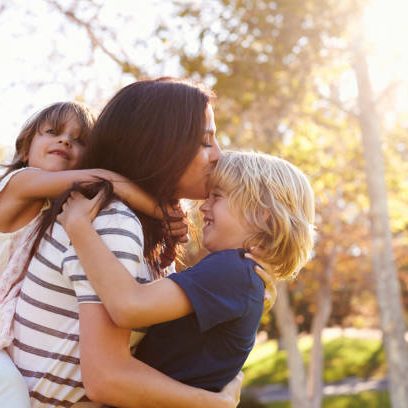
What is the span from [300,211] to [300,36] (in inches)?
275

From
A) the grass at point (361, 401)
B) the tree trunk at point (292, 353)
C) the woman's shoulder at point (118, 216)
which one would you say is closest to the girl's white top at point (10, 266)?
the woman's shoulder at point (118, 216)

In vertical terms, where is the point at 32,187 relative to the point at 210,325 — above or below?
above

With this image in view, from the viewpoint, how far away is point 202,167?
2395 mm

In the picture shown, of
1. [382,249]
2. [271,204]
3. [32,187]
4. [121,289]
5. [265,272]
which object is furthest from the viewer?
[382,249]

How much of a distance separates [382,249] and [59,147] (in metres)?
7.36

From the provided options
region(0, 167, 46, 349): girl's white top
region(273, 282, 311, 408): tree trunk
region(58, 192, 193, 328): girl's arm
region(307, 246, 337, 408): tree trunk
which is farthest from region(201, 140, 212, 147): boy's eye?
region(307, 246, 337, 408): tree trunk

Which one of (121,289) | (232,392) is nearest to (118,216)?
(121,289)

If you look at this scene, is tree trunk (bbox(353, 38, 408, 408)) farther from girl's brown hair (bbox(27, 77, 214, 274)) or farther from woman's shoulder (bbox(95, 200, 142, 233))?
woman's shoulder (bbox(95, 200, 142, 233))

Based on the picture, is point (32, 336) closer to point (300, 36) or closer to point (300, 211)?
point (300, 211)

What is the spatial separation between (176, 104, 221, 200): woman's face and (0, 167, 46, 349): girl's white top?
0.50 m

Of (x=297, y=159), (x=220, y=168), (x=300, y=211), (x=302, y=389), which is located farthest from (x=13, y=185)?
(x=302, y=389)

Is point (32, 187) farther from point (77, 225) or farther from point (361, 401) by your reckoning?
point (361, 401)

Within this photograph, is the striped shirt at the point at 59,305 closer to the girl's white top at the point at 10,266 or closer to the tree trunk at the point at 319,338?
the girl's white top at the point at 10,266

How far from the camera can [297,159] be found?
10.3 m
